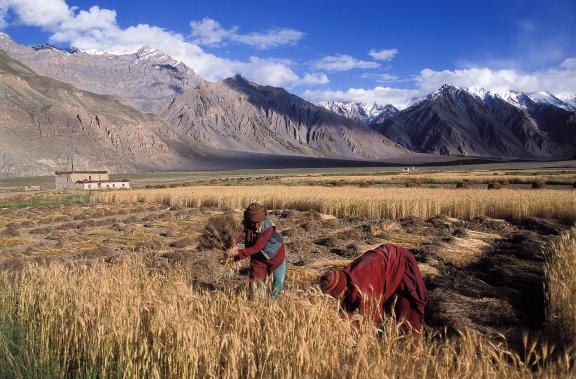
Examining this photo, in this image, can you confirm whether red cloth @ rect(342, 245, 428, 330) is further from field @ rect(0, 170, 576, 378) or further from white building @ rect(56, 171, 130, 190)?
white building @ rect(56, 171, 130, 190)

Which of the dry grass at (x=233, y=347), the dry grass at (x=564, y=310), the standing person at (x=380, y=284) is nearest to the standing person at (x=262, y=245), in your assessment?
the dry grass at (x=233, y=347)

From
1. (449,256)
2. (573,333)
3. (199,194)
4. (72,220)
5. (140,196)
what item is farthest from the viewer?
(140,196)

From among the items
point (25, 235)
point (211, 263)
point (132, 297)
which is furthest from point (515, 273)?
point (25, 235)

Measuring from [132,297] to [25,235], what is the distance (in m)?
16.6

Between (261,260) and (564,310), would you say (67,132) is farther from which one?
(564,310)

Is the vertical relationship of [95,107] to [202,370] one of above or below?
above

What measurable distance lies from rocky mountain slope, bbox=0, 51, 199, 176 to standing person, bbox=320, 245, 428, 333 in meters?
100

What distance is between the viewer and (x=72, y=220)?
2380cm

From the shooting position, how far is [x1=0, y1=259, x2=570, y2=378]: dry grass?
9.56 ft

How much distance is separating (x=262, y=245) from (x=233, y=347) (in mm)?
2559

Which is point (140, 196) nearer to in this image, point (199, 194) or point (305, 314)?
point (199, 194)

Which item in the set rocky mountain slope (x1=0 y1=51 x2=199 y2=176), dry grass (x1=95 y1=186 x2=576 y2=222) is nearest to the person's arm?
dry grass (x1=95 y1=186 x2=576 y2=222)

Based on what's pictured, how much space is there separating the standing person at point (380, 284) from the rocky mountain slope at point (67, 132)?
10029cm

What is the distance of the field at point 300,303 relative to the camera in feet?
10.2
